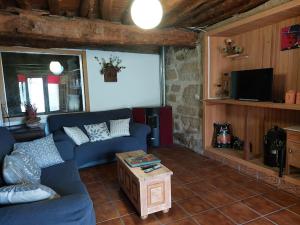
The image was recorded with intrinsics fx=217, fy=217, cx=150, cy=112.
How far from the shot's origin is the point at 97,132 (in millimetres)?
3520

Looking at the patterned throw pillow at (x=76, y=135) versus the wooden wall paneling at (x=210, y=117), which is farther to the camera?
the wooden wall paneling at (x=210, y=117)

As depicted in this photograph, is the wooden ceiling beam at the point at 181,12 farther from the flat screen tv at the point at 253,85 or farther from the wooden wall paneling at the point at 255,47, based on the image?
the flat screen tv at the point at 253,85

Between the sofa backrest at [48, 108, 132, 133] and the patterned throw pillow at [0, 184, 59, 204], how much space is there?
227cm

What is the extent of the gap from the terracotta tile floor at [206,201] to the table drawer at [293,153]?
36 centimetres

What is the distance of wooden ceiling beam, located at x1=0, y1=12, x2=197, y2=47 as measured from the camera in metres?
2.57

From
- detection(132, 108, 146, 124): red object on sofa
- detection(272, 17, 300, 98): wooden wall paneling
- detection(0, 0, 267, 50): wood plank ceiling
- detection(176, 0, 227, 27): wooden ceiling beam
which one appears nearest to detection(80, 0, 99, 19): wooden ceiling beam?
detection(0, 0, 267, 50): wood plank ceiling

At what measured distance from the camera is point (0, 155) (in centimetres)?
190

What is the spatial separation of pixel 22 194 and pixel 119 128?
2.34 m

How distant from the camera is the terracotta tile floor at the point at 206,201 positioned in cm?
202

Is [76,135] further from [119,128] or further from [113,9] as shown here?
[113,9]

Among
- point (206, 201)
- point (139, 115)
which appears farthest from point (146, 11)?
point (139, 115)

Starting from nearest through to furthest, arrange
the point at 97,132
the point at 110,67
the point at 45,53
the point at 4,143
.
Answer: the point at 4,143 < the point at 97,132 < the point at 45,53 < the point at 110,67

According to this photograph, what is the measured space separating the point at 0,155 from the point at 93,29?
191 centimetres

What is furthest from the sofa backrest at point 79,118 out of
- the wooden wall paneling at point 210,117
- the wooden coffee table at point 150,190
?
the wooden coffee table at point 150,190
